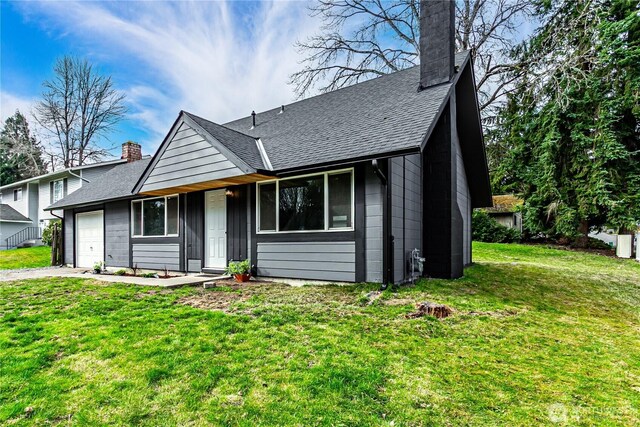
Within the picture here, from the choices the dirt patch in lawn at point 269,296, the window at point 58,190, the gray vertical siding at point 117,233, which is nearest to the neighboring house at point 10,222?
the window at point 58,190

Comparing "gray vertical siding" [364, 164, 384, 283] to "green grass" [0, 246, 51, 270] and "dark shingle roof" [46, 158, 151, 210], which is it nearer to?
"dark shingle roof" [46, 158, 151, 210]

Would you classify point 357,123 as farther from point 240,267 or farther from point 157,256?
point 157,256

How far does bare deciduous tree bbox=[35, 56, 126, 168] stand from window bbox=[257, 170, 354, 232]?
23385mm

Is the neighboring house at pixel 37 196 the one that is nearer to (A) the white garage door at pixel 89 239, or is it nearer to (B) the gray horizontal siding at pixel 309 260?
(A) the white garage door at pixel 89 239

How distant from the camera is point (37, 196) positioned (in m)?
21.9

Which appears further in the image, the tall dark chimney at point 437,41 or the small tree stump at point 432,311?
the tall dark chimney at point 437,41

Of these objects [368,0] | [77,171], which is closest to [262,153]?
[368,0]

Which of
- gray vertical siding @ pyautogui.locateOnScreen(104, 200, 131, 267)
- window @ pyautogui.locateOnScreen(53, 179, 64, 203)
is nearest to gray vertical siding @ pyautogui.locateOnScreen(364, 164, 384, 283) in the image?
gray vertical siding @ pyautogui.locateOnScreen(104, 200, 131, 267)

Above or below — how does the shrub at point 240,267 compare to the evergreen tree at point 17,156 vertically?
below

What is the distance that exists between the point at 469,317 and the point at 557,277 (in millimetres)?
5433

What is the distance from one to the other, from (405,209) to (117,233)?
31.7ft

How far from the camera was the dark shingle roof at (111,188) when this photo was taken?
1056 cm

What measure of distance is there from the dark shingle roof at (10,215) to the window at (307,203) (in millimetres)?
22510

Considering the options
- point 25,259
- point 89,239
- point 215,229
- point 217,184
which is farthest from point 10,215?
point 217,184
